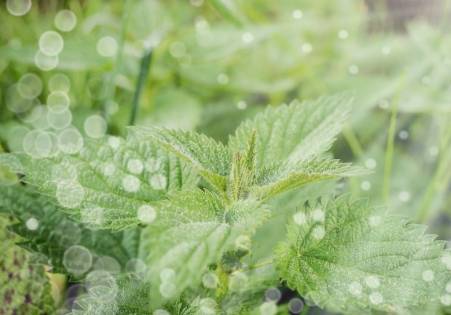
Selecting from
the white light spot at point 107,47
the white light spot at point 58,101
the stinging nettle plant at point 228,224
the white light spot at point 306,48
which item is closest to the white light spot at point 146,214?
the stinging nettle plant at point 228,224

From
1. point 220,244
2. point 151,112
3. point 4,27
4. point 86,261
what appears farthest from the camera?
point 4,27

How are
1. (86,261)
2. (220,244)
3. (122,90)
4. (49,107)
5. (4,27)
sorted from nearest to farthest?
(220,244)
(86,261)
(49,107)
(122,90)
(4,27)

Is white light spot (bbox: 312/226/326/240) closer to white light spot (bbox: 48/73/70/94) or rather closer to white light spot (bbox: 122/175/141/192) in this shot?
white light spot (bbox: 122/175/141/192)

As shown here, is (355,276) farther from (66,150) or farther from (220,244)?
(66,150)

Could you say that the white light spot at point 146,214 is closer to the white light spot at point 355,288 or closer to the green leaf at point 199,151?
the green leaf at point 199,151

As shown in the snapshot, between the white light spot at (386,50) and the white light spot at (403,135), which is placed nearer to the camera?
the white light spot at (403,135)

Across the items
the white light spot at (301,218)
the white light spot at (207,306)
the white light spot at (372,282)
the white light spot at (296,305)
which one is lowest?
the white light spot at (296,305)

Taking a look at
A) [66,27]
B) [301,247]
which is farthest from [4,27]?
[301,247]
